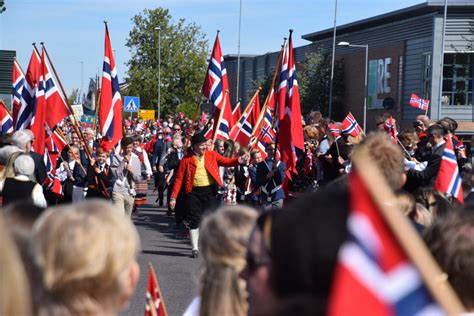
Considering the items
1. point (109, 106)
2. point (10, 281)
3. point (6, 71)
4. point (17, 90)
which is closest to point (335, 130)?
point (109, 106)

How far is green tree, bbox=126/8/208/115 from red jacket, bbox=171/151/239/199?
42798 mm

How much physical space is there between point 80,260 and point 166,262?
9.83 metres

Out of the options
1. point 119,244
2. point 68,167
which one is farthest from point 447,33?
point 119,244

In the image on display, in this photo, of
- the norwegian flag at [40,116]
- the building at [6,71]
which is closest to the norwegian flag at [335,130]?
the norwegian flag at [40,116]

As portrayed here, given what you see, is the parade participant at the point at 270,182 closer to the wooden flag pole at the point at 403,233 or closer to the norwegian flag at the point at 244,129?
the norwegian flag at the point at 244,129

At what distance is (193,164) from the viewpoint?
1223 cm

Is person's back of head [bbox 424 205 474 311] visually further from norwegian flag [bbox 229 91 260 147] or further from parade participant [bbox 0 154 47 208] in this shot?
norwegian flag [bbox 229 91 260 147]

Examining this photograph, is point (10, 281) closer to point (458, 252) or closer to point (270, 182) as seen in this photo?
point (458, 252)

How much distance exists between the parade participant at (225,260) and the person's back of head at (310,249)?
1185 mm

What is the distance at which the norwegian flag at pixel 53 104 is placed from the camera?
1365 cm

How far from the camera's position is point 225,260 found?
9.03 ft

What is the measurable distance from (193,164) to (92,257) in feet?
33.4

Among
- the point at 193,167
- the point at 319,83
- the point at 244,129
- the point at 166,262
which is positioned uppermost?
Answer: the point at 319,83

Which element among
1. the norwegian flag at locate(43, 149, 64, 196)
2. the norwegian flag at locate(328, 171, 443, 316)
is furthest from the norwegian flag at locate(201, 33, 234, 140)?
the norwegian flag at locate(328, 171, 443, 316)
